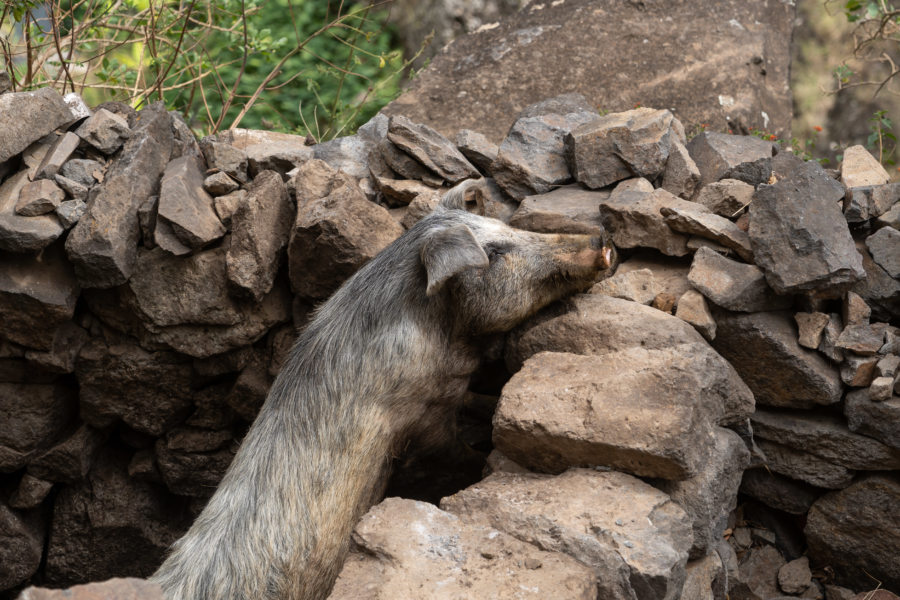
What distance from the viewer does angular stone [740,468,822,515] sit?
4.14m

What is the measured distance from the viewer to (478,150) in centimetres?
492

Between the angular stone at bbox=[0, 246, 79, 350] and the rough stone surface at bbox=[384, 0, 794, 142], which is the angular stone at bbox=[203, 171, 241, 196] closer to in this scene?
the angular stone at bbox=[0, 246, 79, 350]

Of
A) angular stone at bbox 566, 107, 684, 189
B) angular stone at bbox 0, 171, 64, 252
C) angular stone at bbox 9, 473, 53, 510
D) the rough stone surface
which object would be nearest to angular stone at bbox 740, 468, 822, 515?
angular stone at bbox 566, 107, 684, 189

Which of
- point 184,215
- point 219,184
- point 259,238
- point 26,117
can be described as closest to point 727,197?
point 259,238

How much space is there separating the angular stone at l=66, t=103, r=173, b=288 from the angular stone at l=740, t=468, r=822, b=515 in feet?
10.7

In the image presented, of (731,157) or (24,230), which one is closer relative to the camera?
(24,230)

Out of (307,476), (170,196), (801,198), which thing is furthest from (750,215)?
(170,196)

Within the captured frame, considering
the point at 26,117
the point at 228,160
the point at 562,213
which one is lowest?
the point at 562,213

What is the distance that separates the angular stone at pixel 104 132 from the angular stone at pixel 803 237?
3.29m

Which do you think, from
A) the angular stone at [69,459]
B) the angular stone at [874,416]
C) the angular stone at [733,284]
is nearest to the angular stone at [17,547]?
the angular stone at [69,459]

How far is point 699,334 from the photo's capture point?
12.5 feet

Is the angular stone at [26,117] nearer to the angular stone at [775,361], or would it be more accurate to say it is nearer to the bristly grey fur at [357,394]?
the bristly grey fur at [357,394]

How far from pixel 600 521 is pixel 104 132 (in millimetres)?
3381

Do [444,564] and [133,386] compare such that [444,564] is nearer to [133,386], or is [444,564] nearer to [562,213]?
[562,213]
